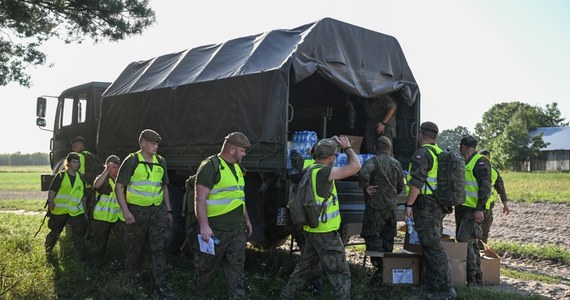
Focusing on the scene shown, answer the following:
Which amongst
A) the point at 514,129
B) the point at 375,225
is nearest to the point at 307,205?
the point at 375,225

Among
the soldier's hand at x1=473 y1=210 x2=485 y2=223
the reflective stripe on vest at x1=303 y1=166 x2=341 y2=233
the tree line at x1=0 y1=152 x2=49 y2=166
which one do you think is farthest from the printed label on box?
the tree line at x1=0 y1=152 x2=49 y2=166

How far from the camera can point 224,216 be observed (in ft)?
16.6

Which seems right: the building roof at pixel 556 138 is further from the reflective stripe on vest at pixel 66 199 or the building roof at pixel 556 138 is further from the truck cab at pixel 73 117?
the reflective stripe on vest at pixel 66 199

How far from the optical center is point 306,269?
17.2ft

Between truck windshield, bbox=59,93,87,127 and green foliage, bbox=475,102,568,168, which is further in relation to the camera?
green foliage, bbox=475,102,568,168

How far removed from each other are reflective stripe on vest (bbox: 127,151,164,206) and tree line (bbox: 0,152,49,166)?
268ft

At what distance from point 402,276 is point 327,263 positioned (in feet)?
5.57

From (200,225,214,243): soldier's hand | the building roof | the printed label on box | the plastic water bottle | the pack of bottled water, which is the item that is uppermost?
the building roof

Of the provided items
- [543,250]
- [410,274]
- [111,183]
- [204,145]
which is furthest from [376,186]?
[543,250]

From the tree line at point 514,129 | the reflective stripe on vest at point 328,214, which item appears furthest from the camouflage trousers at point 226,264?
the tree line at point 514,129

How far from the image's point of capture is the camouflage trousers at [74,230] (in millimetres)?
7594

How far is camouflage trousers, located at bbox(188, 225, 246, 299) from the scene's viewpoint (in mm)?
5039

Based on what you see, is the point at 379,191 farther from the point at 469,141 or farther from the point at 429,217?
the point at 469,141

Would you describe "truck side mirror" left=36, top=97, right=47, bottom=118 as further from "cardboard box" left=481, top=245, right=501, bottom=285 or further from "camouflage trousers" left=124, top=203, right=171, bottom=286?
"cardboard box" left=481, top=245, right=501, bottom=285
